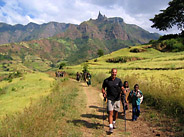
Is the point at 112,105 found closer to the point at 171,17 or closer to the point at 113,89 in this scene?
the point at 113,89

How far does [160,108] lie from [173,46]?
4328cm

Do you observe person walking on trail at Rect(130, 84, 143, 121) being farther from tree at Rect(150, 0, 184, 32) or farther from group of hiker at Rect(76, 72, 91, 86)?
tree at Rect(150, 0, 184, 32)

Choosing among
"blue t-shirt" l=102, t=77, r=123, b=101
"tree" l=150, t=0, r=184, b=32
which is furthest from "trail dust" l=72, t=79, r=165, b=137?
"tree" l=150, t=0, r=184, b=32

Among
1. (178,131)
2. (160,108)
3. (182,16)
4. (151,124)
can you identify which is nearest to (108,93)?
(151,124)

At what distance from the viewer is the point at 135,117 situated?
713 centimetres

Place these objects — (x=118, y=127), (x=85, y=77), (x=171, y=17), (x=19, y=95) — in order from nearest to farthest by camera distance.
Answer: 1. (x=118, y=127)
2. (x=19, y=95)
3. (x=85, y=77)
4. (x=171, y=17)

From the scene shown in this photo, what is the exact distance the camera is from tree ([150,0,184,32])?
1953 inches

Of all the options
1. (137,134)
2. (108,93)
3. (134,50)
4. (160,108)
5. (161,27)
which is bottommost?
(137,134)

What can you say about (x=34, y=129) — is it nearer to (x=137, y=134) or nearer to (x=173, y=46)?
(x=137, y=134)

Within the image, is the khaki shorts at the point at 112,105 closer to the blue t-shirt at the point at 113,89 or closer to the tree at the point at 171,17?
the blue t-shirt at the point at 113,89

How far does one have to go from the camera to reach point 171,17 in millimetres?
51938

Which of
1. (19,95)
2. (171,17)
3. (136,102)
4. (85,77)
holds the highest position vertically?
(171,17)

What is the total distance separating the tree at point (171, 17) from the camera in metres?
49.6

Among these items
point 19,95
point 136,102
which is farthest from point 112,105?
point 19,95
